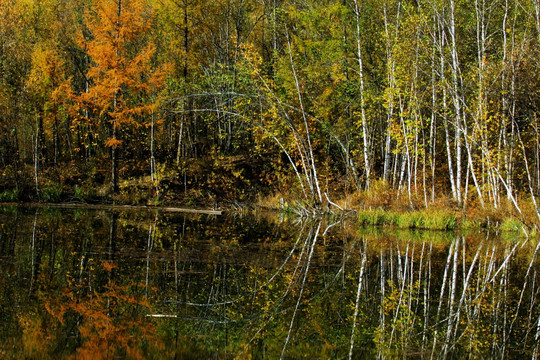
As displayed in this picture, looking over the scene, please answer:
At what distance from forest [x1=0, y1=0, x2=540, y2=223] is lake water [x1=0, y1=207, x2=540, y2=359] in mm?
6433

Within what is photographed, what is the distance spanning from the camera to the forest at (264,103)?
1688 centimetres

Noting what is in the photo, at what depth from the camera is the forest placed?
1688 centimetres

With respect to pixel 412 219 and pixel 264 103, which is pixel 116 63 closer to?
pixel 264 103

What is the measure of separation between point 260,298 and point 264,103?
15.6 meters

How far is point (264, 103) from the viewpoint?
69.6 feet

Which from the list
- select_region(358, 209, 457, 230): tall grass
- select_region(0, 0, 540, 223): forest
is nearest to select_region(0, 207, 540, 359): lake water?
select_region(358, 209, 457, 230): tall grass

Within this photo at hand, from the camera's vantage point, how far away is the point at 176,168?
2356 centimetres

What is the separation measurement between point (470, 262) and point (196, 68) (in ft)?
60.9

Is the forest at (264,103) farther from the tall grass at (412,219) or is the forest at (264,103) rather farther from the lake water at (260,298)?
the lake water at (260,298)

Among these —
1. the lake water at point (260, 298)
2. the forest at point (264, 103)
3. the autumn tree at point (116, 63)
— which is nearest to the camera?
the lake water at point (260, 298)

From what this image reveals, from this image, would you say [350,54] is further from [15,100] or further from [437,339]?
[437,339]

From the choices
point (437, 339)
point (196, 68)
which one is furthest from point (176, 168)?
point (437, 339)

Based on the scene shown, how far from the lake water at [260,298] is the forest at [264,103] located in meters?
6.43

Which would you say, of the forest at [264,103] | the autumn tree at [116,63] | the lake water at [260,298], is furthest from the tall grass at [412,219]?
the autumn tree at [116,63]
